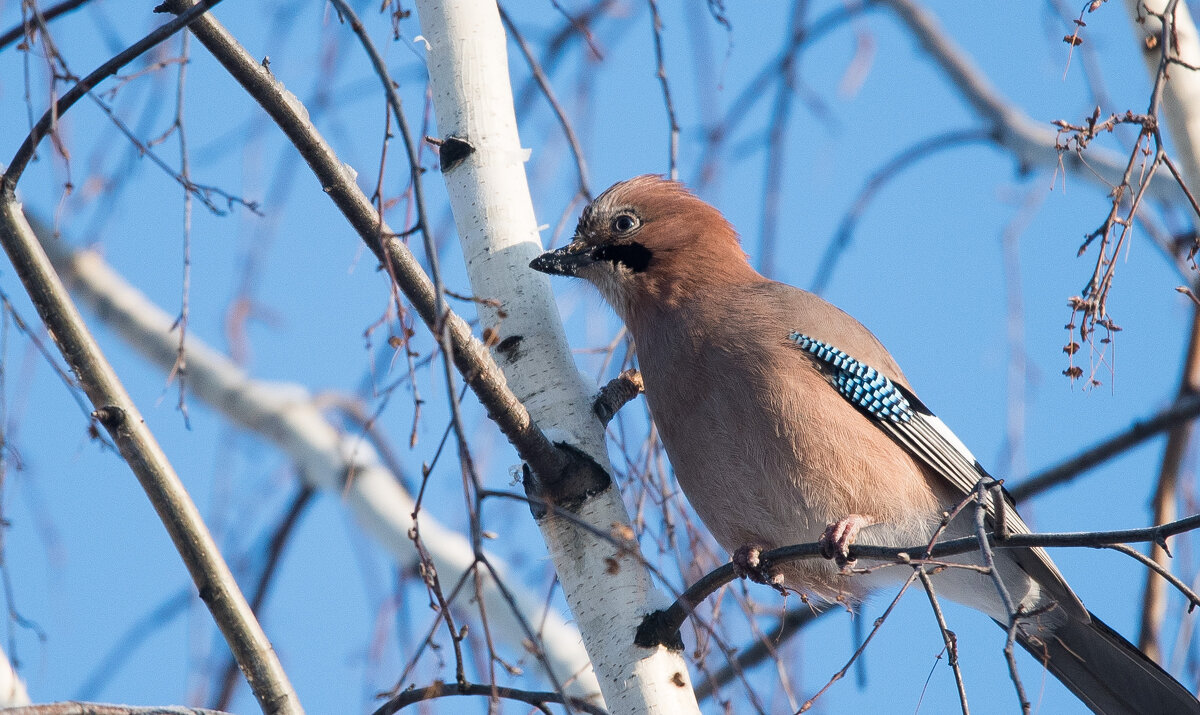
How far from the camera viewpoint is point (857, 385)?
3.63 metres

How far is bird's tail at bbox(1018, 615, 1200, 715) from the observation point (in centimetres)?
322

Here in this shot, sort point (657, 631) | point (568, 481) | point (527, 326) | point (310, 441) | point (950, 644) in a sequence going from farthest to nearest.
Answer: point (310, 441) < point (527, 326) < point (568, 481) < point (657, 631) < point (950, 644)

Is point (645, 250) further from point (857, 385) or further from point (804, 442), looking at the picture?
point (804, 442)

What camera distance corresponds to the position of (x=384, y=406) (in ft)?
9.29

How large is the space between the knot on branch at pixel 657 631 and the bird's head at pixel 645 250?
1.44 meters

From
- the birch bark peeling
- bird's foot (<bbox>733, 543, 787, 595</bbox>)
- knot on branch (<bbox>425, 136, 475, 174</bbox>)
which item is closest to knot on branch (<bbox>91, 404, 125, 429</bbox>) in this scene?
the birch bark peeling

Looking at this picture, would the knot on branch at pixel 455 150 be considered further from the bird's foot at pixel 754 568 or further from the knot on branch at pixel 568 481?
the bird's foot at pixel 754 568

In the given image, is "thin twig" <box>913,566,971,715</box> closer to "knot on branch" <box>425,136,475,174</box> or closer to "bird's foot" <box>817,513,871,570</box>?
"bird's foot" <box>817,513,871,570</box>

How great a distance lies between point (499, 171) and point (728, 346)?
3.08ft

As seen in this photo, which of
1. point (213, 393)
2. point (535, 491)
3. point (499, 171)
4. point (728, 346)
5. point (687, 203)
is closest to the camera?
point (535, 491)

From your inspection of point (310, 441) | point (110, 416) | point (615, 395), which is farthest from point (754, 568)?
point (310, 441)

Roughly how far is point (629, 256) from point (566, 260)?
0.38 metres

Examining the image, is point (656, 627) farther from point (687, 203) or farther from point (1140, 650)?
point (687, 203)

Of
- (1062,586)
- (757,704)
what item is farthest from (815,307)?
(757,704)
